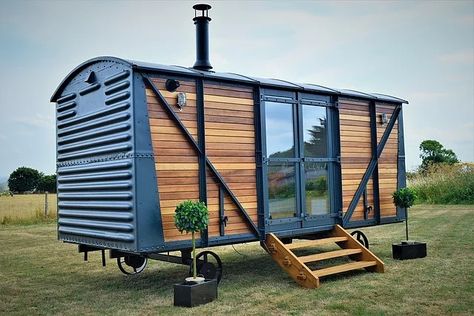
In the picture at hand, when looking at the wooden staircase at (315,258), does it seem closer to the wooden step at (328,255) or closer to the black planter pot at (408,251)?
the wooden step at (328,255)

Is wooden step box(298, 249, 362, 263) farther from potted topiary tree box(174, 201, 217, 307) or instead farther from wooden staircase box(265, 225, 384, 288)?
potted topiary tree box(174, 201, 217, 307)

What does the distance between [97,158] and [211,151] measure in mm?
1575

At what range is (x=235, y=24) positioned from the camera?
11484 mm

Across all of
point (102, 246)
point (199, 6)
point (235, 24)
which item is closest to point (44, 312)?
point (102, 246)

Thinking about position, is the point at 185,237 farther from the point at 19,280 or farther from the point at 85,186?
the point at 19,280

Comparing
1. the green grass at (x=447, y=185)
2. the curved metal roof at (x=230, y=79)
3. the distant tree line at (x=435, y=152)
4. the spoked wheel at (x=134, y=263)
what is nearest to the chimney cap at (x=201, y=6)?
the curved metal roof at (x=230, y=79)

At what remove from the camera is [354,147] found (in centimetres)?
916

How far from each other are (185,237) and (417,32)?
964 centimetres

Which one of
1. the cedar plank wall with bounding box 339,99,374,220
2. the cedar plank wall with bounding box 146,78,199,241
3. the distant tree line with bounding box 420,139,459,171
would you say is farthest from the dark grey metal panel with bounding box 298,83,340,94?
the distant tree line with bounding box 420,139,459,171

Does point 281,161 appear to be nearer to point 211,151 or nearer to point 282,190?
point 282,190


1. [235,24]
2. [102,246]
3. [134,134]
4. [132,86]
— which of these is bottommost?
[102,246]

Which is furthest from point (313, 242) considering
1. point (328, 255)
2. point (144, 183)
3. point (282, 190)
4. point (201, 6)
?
point (201, 6)

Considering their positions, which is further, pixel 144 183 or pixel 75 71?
→ pixel 75 71

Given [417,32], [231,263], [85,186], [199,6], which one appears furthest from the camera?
[417,32]
